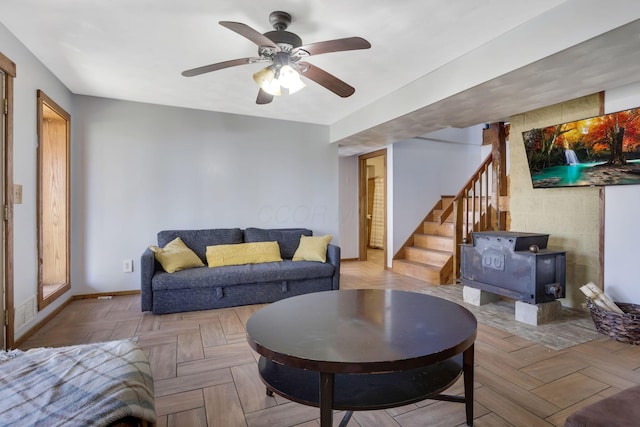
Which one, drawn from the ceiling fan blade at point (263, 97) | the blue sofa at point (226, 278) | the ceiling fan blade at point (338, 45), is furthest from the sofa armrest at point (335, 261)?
the ceiling fan blade at point (338, 45)

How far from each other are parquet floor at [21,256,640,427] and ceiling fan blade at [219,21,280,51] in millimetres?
1987

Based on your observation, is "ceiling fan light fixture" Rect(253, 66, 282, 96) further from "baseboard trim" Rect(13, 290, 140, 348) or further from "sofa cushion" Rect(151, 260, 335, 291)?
"baseboard trim" Rect(13, 290, 140, 348)

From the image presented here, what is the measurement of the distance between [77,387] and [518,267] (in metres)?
3.26

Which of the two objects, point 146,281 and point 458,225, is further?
point 458,225

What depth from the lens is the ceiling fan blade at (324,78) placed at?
2.19 meters

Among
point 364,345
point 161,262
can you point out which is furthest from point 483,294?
point 161,262

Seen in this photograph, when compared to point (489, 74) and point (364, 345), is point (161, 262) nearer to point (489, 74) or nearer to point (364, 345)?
point (364, 345)

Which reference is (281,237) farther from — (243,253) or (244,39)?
(244,39)

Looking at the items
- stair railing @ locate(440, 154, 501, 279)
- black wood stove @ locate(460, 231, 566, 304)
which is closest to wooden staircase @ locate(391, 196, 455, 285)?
stair railing @ locate(440, 154, 501, 279)

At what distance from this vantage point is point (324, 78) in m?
2.31

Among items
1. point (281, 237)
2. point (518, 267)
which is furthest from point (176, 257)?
point (518, 267)

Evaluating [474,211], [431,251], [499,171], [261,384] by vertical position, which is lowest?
[261,384]

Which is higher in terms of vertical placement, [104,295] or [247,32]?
[247,32]

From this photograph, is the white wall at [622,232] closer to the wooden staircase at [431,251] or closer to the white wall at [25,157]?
the wooden staircase at [431,251]
